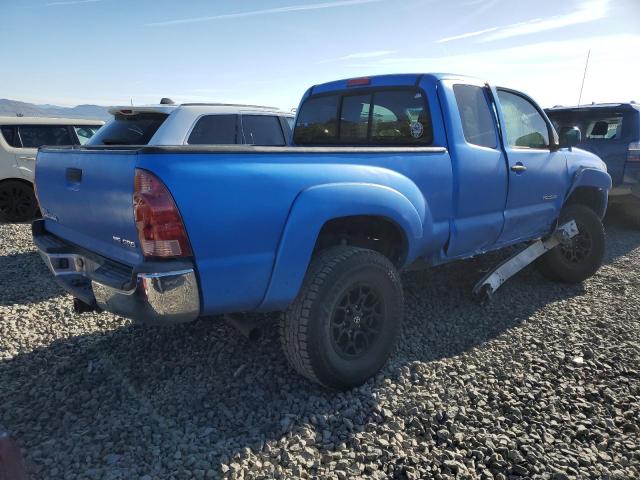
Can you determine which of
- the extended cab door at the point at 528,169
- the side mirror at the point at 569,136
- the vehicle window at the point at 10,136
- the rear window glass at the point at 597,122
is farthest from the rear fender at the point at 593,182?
the vehicle window at the point at 10,136

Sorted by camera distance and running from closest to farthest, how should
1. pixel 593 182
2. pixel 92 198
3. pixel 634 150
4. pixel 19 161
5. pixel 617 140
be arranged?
pixel 92 198, pixel 593 182, pixel 634 150, pixel 617 140, pixel 19 161

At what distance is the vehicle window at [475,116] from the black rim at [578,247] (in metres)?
1.81

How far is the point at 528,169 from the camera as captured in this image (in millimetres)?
3758

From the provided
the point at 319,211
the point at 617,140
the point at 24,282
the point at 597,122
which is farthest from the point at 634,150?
the point at 24,282

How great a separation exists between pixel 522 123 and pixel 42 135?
7789 mm

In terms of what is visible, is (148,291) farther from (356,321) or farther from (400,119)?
(400,119)

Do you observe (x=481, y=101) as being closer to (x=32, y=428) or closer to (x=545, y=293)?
(x=545, y=293)

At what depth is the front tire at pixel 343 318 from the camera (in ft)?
7.91

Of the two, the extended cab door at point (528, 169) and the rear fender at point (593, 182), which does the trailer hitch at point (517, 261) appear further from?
the rear fender at point (593, 182)

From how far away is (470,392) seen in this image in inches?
105

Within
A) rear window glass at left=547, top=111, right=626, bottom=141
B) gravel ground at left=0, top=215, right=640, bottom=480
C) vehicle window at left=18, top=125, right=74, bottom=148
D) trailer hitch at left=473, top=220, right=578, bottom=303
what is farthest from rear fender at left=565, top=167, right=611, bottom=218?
vehicle window at left=18, top=125, right=74, bottom=148

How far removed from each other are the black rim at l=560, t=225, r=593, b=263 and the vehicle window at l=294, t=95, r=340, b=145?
2.76 meters

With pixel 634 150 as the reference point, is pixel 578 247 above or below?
below

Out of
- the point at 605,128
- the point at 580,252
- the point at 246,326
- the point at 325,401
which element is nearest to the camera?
the point at 246,326
